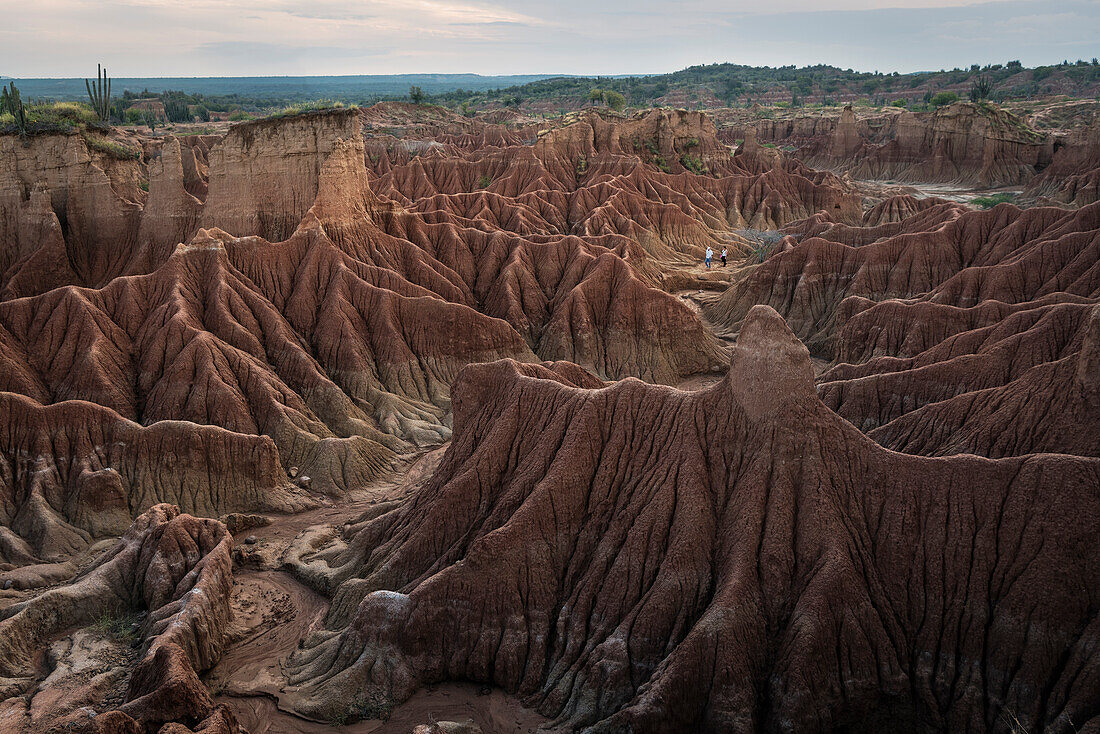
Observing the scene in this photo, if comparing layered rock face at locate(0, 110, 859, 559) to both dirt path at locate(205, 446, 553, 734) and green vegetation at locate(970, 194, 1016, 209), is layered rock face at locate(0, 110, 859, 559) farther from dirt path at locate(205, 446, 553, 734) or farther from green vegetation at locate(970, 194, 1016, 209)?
green vegetation at locate(970, 194, 1016, 209)

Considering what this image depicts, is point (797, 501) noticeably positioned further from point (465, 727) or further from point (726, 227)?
point (726, 227)

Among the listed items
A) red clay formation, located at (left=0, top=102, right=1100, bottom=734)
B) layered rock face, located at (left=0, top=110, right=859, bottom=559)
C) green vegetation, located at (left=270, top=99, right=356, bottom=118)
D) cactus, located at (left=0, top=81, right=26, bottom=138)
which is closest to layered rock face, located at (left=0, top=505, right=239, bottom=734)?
red clay formation, located at (left=0, top=102, right=1100, bottom=734)

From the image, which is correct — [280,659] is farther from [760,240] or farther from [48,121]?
[760,240]

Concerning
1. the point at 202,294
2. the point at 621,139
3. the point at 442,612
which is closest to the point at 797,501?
the point at 442,612

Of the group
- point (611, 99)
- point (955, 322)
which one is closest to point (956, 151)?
point (955, 322)

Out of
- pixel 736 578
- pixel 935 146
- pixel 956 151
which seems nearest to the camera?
pixel 736 578

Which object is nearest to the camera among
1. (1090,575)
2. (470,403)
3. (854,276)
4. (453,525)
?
(1090,575)

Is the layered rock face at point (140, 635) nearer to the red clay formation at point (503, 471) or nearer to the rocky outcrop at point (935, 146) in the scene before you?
the red clay formation at point (503, 471)
